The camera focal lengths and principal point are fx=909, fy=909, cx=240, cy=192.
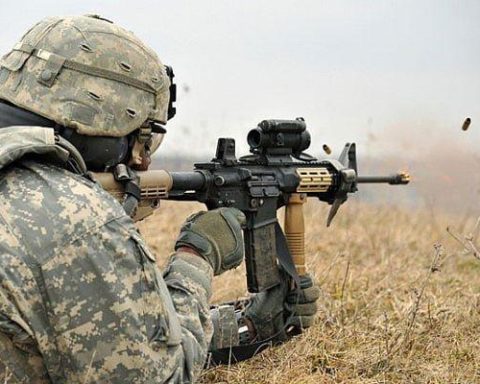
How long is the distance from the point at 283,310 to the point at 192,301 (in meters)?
1.65

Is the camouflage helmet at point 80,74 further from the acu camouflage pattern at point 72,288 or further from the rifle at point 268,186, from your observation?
the rifle at point 268,186

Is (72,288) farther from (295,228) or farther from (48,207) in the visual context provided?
(295,228)

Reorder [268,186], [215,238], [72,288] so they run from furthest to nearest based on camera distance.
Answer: [268,186]
[215,238]
[72,288]

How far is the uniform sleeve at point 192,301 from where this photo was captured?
306cm

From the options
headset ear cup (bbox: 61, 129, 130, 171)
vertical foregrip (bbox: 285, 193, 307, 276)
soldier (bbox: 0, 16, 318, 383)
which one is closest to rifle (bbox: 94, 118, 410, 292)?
vertical foregrip (bbox: 285, 193, 307, 276)

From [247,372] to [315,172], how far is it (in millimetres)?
1143

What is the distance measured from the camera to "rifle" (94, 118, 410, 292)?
4234mm

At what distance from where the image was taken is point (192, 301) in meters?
3.19

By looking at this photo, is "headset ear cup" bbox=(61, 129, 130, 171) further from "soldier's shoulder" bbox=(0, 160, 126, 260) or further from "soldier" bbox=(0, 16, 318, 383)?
"soldier's shoulder" bbox=(0, 160, 126, 260)

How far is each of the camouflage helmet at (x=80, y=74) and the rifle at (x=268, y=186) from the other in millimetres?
730

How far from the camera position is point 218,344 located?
15.0ft

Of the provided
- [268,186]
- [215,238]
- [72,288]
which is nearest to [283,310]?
[268,186]

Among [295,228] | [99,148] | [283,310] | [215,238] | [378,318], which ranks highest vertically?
[99,148]

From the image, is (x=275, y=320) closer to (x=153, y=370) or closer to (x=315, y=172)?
(x=315, y=172)
